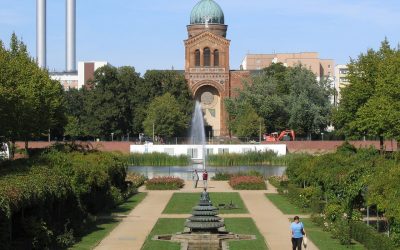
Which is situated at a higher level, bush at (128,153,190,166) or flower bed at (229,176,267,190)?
bush at (128,153,190,166)

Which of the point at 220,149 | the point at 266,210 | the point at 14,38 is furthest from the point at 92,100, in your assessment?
the point at 266,210

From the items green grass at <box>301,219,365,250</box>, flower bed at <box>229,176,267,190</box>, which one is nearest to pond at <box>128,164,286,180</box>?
flower bed at <box>229,176,267,190</box>

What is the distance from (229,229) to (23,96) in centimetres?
2468

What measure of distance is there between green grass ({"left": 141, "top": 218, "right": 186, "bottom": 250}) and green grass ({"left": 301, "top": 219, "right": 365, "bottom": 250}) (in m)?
4.70

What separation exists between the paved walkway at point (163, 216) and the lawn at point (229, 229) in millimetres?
274

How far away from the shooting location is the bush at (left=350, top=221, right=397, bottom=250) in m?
29.2

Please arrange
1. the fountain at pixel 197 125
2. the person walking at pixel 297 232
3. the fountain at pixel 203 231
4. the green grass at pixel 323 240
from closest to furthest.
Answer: the person walking at pixel 297 232
the green grass at pixel 323 240
the fountain at pixel 203 231
the fountain at pixel 197 125

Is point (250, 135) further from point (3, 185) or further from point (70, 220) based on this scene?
point (3, 185)

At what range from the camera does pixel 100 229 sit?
37875 millimetres

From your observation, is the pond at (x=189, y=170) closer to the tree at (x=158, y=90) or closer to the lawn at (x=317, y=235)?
the tree at (x=158, y=90)

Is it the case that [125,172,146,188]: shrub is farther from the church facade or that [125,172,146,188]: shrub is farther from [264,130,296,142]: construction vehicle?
the church facade

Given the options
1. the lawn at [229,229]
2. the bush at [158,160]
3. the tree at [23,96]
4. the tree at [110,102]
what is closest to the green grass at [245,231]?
the lawn at [229,229]

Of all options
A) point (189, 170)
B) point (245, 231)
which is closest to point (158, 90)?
point (189, 170)

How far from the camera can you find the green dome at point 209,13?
12938cm
